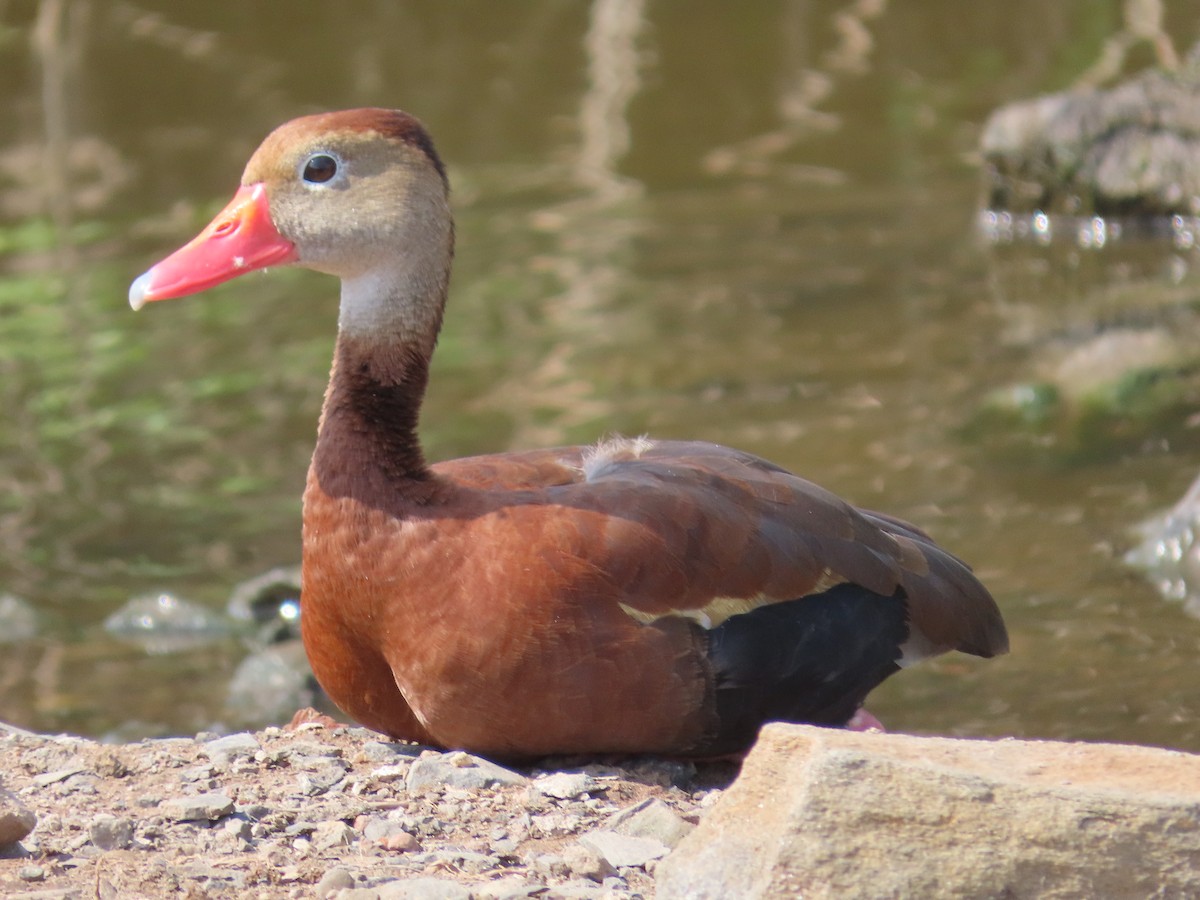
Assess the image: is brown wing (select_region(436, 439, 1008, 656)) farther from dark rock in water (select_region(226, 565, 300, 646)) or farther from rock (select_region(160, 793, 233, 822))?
dark rock in water (select_region(226, 565, 300, 646))

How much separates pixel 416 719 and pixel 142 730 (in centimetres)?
247

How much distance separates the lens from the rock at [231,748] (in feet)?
14.0

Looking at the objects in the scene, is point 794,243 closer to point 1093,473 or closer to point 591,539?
point 1093,473

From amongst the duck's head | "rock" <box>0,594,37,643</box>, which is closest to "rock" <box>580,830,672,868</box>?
the duck's head

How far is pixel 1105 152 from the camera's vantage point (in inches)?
472

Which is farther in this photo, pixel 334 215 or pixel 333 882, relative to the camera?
pixel 334 215

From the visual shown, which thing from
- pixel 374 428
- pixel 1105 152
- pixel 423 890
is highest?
pixel 1105 152

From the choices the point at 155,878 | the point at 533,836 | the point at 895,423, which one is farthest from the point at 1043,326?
the point at 155,878

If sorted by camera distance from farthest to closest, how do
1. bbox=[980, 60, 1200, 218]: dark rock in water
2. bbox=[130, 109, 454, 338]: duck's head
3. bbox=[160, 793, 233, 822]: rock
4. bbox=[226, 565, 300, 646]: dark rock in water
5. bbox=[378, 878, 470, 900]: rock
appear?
1. bbox=[980, 60, 1200, 218]: dark rock in water
2. bbox=[226, 565, 300, 646]: dark rock in water
3. bbox=[130, 109, 454, 338]: duck's head
4. bbox=[160, 793, 233, 822]: rock
5. bbox=[378, 878, 470, 900]: rock

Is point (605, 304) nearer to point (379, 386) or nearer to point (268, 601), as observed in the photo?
point (268, 601)

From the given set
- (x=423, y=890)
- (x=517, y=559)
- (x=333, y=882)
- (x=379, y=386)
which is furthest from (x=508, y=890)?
(x=379, y=386)

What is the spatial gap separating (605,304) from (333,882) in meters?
7.80

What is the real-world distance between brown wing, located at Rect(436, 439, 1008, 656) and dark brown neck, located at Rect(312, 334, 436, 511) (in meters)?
0.21

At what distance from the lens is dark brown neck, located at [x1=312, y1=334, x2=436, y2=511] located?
4.23 metres
